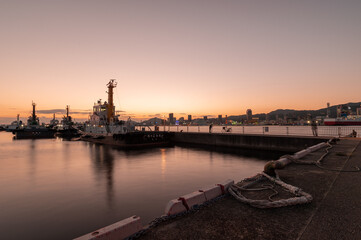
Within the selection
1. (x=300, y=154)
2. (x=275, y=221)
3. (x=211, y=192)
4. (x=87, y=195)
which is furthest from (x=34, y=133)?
(x=275, y=221)

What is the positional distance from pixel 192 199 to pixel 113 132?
1642 inches

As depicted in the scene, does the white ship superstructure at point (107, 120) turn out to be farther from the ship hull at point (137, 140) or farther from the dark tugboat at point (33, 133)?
the dark tugboat at point (33, 133)

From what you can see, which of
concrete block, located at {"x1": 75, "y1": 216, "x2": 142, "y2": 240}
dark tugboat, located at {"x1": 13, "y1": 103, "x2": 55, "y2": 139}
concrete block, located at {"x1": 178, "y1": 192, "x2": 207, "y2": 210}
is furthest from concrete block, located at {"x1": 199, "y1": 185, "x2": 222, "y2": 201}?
dark tugboat, located at {"x1": 13, "y1": 103, "x2": 55, "y2": 139}

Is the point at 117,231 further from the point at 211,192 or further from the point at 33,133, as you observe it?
the point at 33,133

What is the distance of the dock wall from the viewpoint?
23172 mm

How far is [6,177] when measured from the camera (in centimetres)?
1638

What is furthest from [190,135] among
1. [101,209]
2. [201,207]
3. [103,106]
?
[201,207]

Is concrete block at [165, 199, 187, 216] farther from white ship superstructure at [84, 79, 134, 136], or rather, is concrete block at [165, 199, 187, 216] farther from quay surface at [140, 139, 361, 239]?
white ship superstructure at [84, 79, 134, 136]

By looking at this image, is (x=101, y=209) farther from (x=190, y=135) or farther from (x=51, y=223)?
(x=190, y=135)

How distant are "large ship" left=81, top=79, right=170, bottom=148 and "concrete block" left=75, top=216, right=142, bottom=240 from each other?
1363 inches

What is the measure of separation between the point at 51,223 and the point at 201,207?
6902 millimetres

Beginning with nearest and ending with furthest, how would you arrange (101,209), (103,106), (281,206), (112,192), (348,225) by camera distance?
(348,225) → (281,206) → (101,209) → (112,192) → (103,106)

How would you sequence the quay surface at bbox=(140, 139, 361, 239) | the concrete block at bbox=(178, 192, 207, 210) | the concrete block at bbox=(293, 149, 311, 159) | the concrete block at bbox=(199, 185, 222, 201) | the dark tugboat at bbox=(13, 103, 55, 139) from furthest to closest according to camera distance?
1. the dark tugboat at bbox=(13, 103, 55, 139)
2. the concrete block at bbox=(293, 149, 311, 159)
3. the concrete block at bbox=(199, 185, 222, 201)
4. the concrete block at bbox=(178, 192, 207, 210)
5. the quay surface at bbox=(140, 139, 361, 239)

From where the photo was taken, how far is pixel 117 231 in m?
3.34
